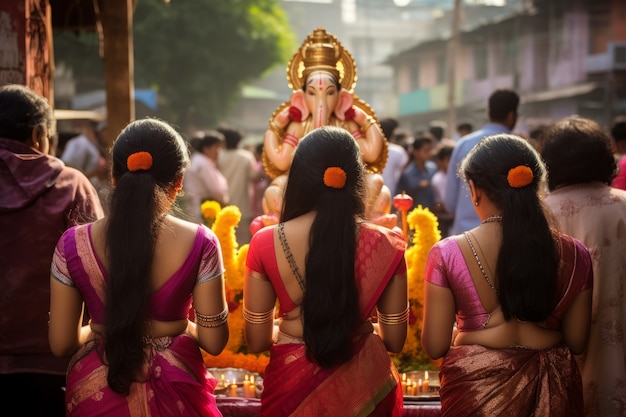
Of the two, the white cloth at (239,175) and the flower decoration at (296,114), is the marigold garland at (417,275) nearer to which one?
the flower decoration at (296,114)

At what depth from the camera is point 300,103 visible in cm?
561

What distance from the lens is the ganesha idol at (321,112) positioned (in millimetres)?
5480

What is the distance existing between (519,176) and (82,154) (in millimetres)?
6752

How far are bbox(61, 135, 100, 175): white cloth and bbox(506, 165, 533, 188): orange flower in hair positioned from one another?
6.61 meters

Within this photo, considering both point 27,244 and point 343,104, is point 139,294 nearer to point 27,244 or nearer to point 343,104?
point 27,244

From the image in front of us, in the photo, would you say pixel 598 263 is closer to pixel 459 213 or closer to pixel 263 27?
pixel 459 213

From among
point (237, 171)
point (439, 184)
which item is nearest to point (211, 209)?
point (439, 184)

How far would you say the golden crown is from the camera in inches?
221

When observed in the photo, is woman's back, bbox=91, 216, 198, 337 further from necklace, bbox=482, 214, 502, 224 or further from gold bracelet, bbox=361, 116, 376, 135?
gold bracelet, bbox=361, 116, 376, 135

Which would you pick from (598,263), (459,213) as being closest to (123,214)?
(598,263)

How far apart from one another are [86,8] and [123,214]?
17.3ft

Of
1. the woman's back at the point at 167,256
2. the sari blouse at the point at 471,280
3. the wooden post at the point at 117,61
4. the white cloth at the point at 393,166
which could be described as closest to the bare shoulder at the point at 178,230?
the woman's back at the point at 167,256

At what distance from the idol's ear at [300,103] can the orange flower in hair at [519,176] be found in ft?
8.66

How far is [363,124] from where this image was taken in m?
5.60
